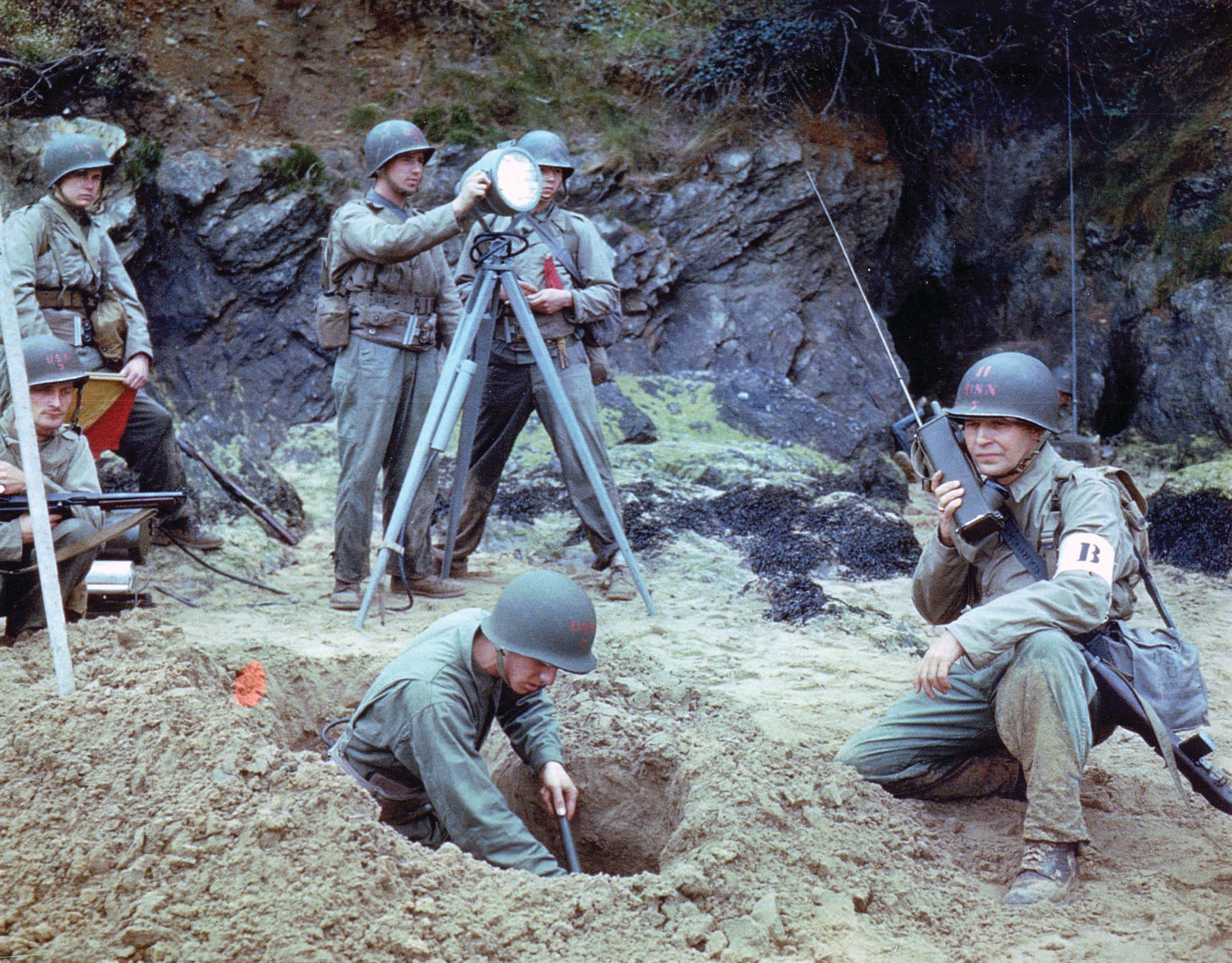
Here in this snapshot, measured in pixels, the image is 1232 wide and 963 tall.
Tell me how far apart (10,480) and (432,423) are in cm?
162

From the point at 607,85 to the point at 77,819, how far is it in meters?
8.37

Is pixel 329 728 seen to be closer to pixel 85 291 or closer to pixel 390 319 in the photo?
pixel 390 319

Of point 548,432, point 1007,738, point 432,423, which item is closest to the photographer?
point 1007,738

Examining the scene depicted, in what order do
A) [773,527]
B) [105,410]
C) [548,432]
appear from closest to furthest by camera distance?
1. [105,410]
2. [548,432]
3. [773,527]

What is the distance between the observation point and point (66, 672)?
11.0 feet

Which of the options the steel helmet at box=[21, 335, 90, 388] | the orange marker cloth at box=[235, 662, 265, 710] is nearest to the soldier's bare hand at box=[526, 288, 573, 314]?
the steel helmet at box=[21, 335, 90, 388]

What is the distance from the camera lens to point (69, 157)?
199 inches

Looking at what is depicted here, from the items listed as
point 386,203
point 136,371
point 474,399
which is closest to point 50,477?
point 136,371

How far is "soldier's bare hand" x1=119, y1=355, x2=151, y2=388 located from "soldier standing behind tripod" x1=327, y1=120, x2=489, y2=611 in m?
0.94

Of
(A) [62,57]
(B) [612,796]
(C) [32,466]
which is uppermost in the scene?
(A) [62,57]

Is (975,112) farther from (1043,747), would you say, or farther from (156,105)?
(1043,747)

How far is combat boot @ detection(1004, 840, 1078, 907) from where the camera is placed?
111 inches

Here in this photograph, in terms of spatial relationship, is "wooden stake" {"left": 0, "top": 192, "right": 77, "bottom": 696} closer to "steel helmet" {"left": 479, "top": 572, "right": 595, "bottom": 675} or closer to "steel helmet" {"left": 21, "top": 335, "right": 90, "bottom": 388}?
"steel helmet" {"left": 21, "top": 335, "right": 90, "bottom": 388}

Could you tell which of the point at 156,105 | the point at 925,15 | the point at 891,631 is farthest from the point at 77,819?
the point at 925,15
